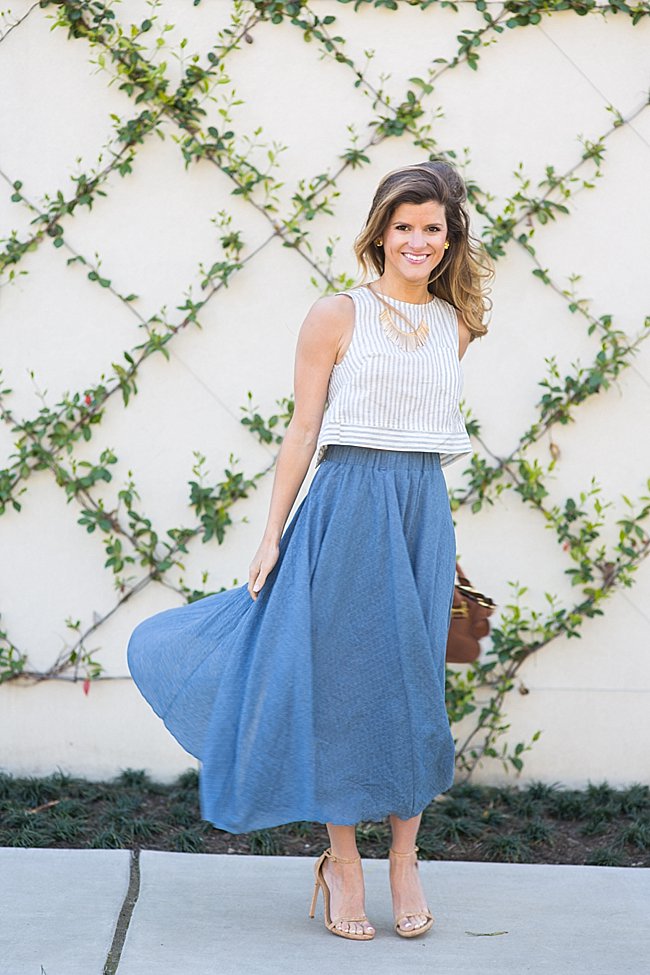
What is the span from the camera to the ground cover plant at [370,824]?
3240 mm

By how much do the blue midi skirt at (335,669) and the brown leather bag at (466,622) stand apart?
1.25 feet

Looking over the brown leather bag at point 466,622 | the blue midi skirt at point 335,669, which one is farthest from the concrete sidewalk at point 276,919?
the brown leather bag at point 466,622

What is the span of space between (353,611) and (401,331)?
0.60m

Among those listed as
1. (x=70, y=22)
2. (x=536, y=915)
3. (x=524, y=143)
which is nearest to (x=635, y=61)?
(x=524, y=143)

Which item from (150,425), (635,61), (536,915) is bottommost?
(536,915)

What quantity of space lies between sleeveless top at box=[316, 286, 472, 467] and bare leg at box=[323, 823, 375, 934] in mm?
824

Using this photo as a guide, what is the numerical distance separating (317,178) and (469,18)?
640 mm

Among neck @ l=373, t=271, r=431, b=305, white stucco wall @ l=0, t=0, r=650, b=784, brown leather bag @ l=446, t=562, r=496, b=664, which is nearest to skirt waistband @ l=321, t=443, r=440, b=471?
neck @ l=373, t=271, r=431, b=305

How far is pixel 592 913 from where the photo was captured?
279 centimetres

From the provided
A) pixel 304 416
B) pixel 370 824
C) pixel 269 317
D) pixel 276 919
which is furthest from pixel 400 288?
pixel 370 824

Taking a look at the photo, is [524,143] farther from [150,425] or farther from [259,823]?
[259,823]

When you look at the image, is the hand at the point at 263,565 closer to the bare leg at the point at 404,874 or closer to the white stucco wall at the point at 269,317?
the bare leg at the point at 404,874

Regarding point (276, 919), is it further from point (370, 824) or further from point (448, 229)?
point (448, 229)

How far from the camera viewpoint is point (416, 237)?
251 centimetres
